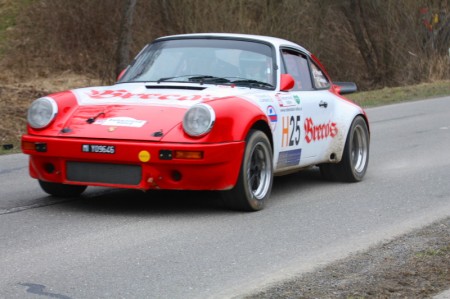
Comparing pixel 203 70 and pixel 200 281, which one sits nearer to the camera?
pixel 200 281

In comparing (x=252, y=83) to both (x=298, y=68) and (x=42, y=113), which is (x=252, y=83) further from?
(x=42, y=113)

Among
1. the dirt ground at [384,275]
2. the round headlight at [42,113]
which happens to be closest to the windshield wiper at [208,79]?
the round headlight at [42,113]

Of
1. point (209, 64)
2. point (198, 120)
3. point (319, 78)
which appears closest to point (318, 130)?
point (319, 78)

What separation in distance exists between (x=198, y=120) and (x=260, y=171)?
3.09 ft

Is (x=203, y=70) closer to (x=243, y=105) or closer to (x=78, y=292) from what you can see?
(x=243, y=105)

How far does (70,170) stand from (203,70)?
1.78m

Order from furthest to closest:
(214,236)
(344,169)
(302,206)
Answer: (344,169) → (302,206) → (214,236)

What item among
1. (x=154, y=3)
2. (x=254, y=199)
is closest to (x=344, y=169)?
(x=254, y=199)

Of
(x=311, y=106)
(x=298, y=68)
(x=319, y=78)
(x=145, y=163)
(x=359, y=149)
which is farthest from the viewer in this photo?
(x=359, y=149)

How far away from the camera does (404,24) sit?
101 feet

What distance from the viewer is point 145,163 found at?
7434 mm

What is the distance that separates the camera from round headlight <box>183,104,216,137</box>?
7469 mm

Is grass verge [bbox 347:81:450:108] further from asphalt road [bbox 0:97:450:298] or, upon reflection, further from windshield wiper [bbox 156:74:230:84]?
windshield wiper [bbox 156:74:230:84]

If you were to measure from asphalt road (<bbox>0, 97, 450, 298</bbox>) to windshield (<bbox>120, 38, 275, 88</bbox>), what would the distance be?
106 cm
